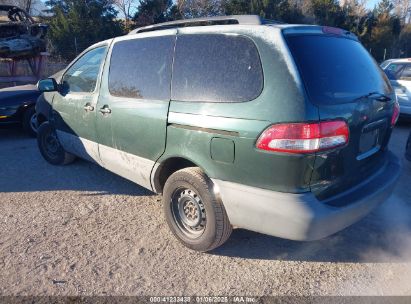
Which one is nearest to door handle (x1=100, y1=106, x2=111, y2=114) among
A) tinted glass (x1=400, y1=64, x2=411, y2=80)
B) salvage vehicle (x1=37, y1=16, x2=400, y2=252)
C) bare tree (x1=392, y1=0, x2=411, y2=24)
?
salvage vehicle (x1=37, y1=16, x2=400, y2=252)

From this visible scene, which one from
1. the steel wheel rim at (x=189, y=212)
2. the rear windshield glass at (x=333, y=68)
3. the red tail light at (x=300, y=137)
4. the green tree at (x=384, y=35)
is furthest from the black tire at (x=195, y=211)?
the green tree at (x=384, y=35)

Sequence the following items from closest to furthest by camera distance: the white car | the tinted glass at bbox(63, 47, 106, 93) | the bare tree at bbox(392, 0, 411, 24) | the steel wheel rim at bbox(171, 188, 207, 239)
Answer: the steel wheel rim at bbox(171, 188, 207, 239) < the tinted glass at bbox(63, 47, 106, 93) < the white car < the bare tree at bbox(392, 0, 411, 24)

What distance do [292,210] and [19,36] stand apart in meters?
13.4

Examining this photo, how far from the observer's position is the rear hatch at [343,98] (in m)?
2.58

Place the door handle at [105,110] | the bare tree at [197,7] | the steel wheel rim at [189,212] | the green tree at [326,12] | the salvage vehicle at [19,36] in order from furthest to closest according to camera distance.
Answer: the green tree at [326,12]
the bare tree at [197,7]
the salvage vehicle at [19,36]
the door handle at [105,110]
the steel wheel rim at [189,212]

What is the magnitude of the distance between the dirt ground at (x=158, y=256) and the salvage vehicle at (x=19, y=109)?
3.02 meters

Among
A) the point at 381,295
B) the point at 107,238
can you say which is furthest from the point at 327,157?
the point at 107,238

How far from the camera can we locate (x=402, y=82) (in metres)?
8.21

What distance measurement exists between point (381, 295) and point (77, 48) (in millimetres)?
23160

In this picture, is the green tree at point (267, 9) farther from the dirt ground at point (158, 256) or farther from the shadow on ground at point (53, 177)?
the dirt ground at point (158, 256)

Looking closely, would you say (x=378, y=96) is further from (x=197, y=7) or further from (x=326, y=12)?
(x=326, y=12)

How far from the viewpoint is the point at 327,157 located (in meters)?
2.58

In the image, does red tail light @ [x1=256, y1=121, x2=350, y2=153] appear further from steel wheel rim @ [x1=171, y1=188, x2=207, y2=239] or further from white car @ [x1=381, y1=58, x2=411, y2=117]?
white car @ [x1=381, y1=58, x2=411, y2=117]

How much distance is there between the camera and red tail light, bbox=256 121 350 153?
Result: 8.11 feet
